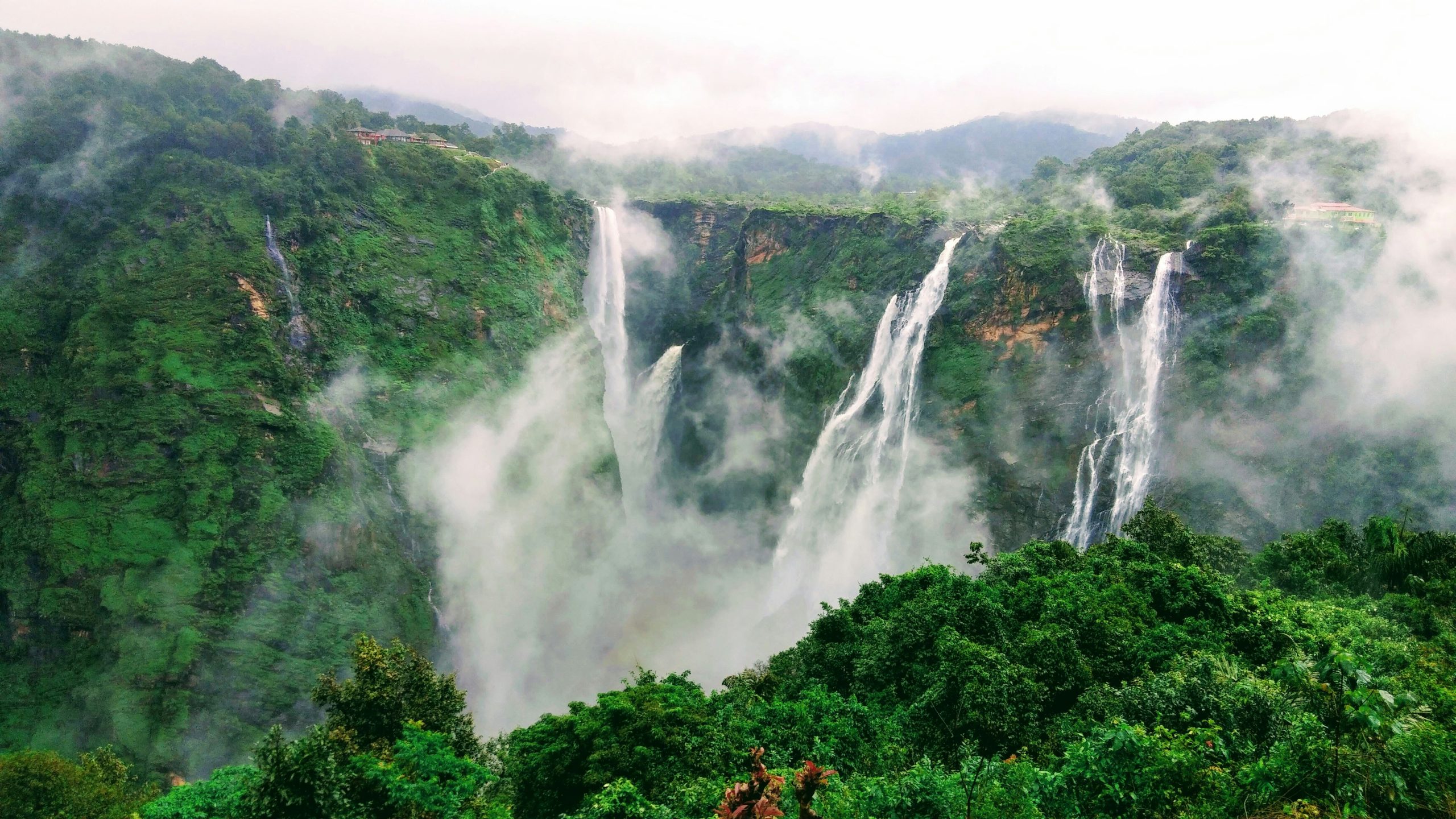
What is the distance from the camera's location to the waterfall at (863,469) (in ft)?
128

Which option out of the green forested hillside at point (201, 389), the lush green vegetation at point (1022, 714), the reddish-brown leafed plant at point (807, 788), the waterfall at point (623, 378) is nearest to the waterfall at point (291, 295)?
the green forested hillside at point (201, 389)

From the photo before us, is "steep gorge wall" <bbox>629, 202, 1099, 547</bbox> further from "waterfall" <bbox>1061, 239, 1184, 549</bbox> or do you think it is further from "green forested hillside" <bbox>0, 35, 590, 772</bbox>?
"green forested hillside" <bbox>0, 35, 590, 772</bbox>

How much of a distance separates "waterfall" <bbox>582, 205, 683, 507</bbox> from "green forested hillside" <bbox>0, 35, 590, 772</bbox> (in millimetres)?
10333

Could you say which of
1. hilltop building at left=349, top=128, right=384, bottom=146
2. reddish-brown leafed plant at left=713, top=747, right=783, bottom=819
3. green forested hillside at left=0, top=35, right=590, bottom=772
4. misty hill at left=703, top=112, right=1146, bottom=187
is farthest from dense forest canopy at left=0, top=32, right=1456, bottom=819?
misty hill at left=703, top=112, right=1146, bottom=187

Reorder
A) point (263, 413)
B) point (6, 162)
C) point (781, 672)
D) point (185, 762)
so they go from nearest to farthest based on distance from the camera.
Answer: point (781, 672), point (185, 762), point (263, 413), point (6, 162)

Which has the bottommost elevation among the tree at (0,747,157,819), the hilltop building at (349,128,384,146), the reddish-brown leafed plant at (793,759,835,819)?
the reddish-brown leafed plant at (793,759,835,819)

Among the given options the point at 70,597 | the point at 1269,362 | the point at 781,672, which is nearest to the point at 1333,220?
the point at 1269,362

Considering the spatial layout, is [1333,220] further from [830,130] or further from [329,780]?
[830,130]

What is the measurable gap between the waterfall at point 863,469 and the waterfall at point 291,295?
2793 cm

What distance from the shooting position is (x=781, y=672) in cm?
2286

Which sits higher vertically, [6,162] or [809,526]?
[6,162]

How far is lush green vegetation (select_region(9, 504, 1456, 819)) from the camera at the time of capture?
7.68m

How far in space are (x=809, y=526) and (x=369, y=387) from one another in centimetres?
2512

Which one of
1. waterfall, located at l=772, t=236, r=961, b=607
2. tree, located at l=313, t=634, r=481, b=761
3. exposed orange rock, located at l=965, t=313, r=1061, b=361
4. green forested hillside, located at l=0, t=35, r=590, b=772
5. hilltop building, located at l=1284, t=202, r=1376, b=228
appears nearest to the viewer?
tree, located at l=313, t=634, r=481, b=761
